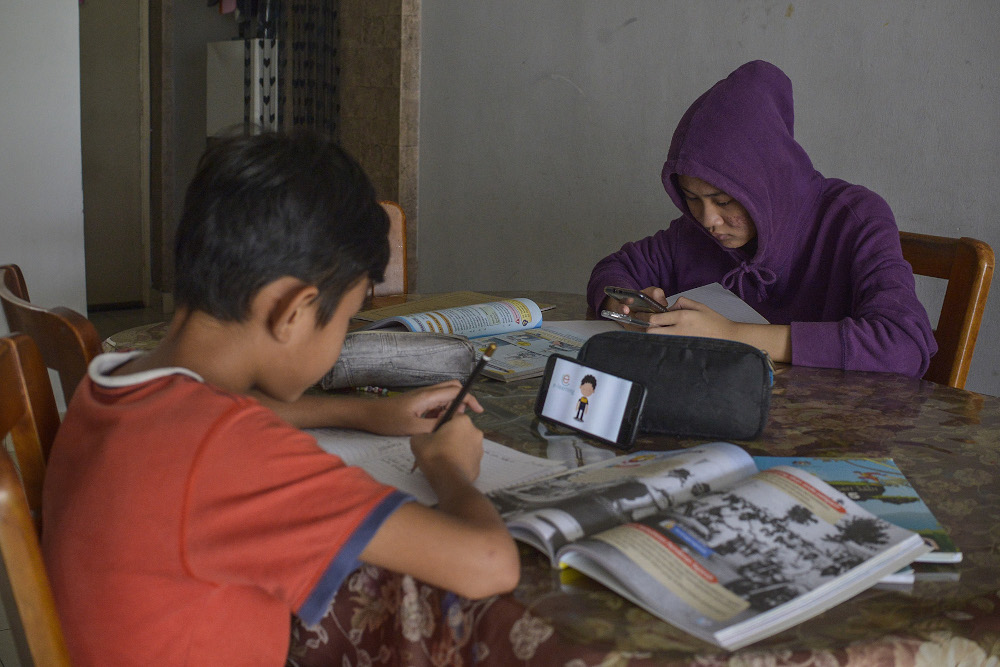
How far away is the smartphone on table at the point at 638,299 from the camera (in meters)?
1.59

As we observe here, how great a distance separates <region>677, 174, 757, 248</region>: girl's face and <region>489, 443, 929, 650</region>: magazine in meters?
0.93

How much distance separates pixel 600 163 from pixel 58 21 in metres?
2.05

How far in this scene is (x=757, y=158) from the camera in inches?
66.5

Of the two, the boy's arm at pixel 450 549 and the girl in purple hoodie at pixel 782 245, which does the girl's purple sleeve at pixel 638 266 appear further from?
the boy's arm at pixel 450 549

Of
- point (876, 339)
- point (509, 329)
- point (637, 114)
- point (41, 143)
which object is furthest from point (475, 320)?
point (41, 143)

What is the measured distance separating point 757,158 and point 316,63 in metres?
3.12

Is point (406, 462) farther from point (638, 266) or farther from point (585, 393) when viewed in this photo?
point (638, 266)

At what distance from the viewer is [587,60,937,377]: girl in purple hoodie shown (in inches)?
60.4

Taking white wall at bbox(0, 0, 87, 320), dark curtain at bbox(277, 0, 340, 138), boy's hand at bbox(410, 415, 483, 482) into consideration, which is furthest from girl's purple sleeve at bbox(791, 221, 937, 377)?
dark curtain at bbox(277, 0, 340, 138)

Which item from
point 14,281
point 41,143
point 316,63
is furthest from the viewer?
point 316,63

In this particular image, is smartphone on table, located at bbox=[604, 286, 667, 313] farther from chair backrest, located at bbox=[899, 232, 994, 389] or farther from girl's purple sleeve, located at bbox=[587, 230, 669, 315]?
chair backrest, located at bbox=[899, 232, 994, 389]

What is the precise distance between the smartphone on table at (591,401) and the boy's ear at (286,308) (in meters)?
0.39

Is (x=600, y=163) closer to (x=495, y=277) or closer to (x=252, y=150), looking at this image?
(x=495, y=277)

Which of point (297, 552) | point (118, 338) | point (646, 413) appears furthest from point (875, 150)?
point (297, 552)
